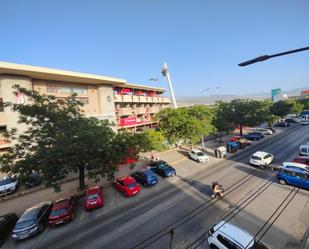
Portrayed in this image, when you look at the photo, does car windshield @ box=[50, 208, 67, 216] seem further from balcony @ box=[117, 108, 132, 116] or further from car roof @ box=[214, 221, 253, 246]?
balcony @ box=[117, 108, 132, 116]

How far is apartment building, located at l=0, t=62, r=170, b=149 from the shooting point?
22.3 meters

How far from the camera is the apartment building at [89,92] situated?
2228cm

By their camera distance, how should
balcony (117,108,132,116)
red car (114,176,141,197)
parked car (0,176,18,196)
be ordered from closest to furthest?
1. red car (114,176,141,197)
2. parked car (0,176,18,196)
3. balcony (117,108,132,116)

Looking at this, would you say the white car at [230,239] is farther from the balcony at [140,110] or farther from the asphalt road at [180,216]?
the balcony at [140,110]

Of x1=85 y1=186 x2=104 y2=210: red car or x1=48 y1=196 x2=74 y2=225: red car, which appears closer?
x1=48 y1=196 x2=74 y2=225: red car

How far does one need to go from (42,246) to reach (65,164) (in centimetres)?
585

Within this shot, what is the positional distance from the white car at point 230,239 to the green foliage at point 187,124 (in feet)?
64.7

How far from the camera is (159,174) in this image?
21.9 meters

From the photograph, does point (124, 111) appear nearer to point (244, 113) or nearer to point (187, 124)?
point (187, 124)

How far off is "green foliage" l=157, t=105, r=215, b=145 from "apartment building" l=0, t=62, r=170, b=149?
9903 millimetres

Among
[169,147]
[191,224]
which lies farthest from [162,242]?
[169,147]

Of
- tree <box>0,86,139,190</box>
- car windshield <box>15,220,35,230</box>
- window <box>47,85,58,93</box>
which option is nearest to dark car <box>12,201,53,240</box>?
car windshield <box>15,220,35,230</box>

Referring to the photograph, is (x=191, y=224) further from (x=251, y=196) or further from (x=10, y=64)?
(x=10, y=64)

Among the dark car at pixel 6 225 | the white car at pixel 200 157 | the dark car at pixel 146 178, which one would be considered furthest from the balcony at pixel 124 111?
the dark car at pixel 6 225
